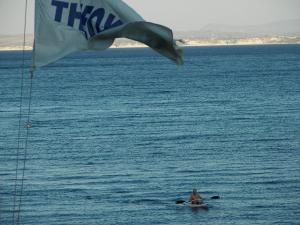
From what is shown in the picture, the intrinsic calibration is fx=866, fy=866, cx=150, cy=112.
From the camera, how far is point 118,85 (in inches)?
6496

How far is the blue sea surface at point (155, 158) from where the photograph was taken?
1860 inches

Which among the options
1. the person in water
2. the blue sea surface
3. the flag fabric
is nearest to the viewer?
the flag fabric

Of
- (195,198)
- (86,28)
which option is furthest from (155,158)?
Answer: (86,28)

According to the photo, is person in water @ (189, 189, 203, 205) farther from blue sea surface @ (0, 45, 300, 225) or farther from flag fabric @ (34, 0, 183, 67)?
flag fabric @ (34, 0, 183, 67)

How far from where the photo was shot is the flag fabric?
44.7ft

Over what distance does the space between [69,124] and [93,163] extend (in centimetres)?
2982

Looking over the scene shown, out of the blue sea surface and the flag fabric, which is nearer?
the flag fabric

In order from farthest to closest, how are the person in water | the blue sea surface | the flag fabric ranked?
the person in water < the blue sea surface < the flag fabric

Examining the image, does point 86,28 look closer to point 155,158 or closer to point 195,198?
point 195,198

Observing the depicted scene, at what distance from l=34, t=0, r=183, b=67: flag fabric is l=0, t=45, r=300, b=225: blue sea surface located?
103 ft

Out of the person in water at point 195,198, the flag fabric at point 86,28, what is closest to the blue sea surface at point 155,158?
the person in water at point 195,198

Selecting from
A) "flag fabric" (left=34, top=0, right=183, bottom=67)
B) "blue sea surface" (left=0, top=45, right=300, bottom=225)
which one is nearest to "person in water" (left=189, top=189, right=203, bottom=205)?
"blue sea surface" (left=0, top=45, right=300, bottom=225)

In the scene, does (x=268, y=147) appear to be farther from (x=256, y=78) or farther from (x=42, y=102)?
(x=256, y=78)

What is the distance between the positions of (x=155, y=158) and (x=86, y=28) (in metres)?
52.9
